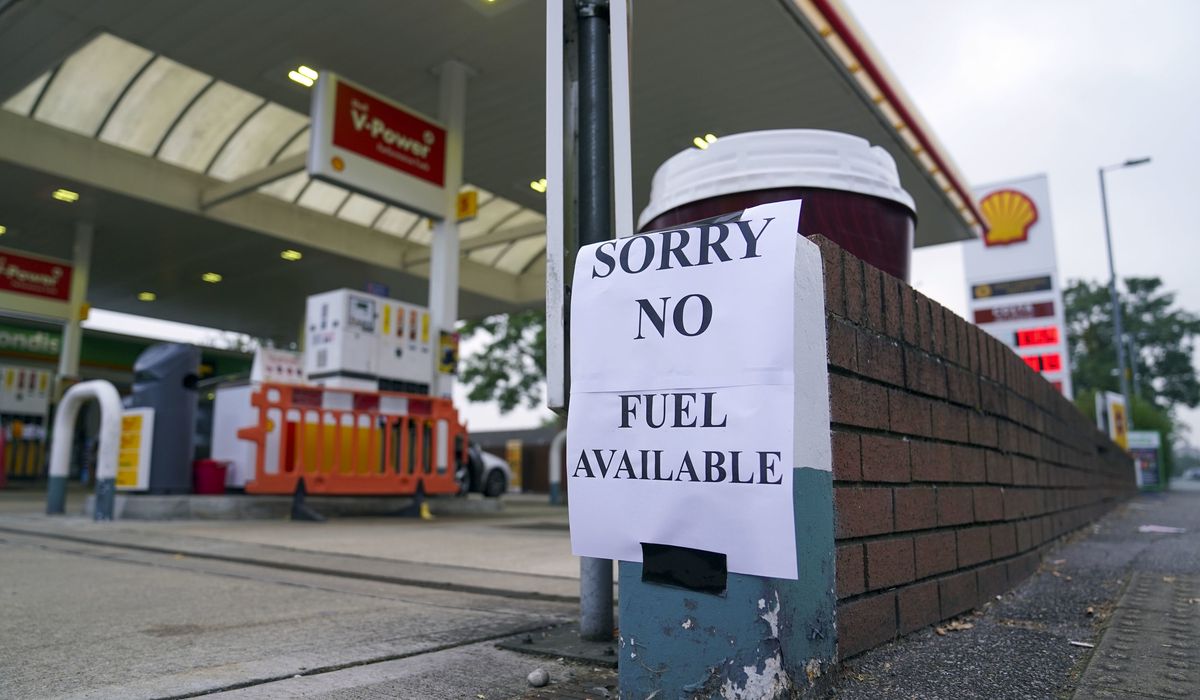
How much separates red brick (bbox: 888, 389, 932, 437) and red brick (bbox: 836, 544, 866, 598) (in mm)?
494

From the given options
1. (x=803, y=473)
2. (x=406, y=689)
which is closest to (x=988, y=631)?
(x=803, y=473)

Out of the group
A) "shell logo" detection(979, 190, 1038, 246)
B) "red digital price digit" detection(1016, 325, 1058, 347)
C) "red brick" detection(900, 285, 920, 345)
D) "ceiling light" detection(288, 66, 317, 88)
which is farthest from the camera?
"shell logo" detection(979, 190, 1038, 246)

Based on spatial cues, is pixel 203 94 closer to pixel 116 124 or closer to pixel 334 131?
pixel 116 124

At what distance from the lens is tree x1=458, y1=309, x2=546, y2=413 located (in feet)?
93.9

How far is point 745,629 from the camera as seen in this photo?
175cm

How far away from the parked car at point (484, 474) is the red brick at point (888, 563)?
12.3 metres

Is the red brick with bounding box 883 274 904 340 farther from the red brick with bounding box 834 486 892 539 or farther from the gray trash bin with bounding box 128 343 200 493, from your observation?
the gray trash bin with bounding box 128 343 200 493

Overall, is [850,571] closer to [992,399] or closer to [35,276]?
[992,399]

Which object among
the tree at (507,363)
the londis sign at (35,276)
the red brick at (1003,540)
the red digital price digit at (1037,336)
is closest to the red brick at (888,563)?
the red brick at (1003,540)

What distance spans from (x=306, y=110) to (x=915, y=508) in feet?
37.4

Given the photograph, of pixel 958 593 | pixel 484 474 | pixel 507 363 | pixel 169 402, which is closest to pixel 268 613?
pixel 958 593

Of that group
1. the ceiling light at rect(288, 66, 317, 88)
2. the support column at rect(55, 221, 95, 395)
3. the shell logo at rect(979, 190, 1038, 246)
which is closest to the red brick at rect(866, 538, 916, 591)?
the ceiling light at rect(288, 66, 317, 88)

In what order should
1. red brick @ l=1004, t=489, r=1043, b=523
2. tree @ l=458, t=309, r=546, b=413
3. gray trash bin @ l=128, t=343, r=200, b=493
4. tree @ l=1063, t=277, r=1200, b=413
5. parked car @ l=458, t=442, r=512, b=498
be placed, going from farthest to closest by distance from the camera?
tree @ l=1063, t=277, r=1200, b=413, tree @ l=458, t=309, r=546, b=413, parked car @ l=458, t=442, r=512, b=498, gray trash bin @ l=128, t=343, r=200, b=493, red brick @ l=1004, t=489, r=1043, b=523

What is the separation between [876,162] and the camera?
9.48ft
